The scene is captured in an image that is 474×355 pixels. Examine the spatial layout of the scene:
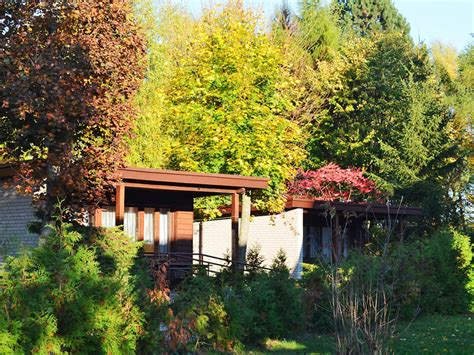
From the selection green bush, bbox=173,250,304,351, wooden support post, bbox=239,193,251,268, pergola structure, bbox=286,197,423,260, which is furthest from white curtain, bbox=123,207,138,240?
green bush, bbox=173,250,304,351

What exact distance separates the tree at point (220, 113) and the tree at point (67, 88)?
30.4ft

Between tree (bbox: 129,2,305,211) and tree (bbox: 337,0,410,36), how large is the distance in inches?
1024

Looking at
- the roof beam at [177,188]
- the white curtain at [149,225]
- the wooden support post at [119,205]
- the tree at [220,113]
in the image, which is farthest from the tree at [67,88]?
the tree at [220,113]

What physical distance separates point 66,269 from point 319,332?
7615 mm

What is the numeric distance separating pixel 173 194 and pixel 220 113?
4.64 m

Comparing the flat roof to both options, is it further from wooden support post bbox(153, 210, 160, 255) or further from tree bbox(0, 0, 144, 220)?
wooden support post bbox(153, 210, 160, 255)

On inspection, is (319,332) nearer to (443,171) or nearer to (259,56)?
(259,56)

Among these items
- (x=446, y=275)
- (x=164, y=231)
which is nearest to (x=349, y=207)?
(x=164, y=231)

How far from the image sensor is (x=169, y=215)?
25.5 meters

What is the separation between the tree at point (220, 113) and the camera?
28.5 m

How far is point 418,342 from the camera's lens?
14.6 meters

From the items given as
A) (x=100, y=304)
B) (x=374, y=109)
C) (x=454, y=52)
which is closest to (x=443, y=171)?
(x=374, y=109)

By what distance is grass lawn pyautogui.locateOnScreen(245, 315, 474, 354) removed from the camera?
534 inches

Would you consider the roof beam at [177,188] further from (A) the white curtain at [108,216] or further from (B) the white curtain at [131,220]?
(A) the white curtain at [108,216]
